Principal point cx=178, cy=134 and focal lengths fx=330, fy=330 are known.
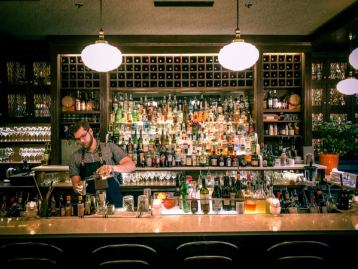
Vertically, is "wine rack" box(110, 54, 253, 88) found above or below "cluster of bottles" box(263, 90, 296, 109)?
above

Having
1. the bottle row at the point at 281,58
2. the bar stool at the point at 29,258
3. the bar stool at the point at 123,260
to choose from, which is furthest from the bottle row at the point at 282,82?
the bar stool at the point at 29,258

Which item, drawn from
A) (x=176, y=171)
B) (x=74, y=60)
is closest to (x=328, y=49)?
(x=176, y=171)

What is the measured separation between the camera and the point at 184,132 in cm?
579

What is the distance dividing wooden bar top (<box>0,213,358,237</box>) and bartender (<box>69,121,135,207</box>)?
897mm

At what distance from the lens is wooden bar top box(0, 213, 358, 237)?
2.35 metres

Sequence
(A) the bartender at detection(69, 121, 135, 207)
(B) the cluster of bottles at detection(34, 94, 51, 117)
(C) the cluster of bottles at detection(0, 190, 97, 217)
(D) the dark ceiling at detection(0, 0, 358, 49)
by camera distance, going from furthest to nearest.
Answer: (B) the cluster of bottles at detection(34, 94, 51, 117) → (D) the dark ceiling at detection(0, 0, 358, 49) → (A) the bartender at detection(69, 121, 135, 207) → (C) the cluster of bottles at detection(0, 190, 97, 217)

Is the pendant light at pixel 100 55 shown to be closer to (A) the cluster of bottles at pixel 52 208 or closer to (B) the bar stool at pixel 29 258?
(A) the cluster of bottles at pixel 52 208

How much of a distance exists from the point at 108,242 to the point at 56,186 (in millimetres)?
3210

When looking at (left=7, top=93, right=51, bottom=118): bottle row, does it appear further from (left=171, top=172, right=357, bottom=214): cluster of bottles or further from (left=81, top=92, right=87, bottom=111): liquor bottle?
(left=171, top=172, right=357, bottom=214): cluster of bottles

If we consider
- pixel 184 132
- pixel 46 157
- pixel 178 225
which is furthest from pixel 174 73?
pixel 178 225

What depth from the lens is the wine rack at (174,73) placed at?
5.85 meters

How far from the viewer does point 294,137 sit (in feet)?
19.9

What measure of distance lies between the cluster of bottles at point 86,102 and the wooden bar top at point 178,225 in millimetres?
3343

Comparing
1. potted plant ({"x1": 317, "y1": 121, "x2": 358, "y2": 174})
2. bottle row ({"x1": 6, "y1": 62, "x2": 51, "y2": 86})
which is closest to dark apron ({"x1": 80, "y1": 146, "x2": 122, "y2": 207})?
bottle row ({"x1": 6, "y1": 62, "x2": 51, "y2": 86})
